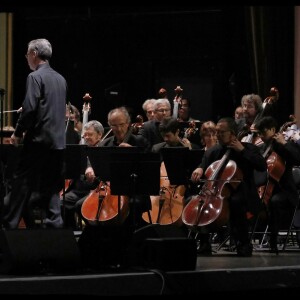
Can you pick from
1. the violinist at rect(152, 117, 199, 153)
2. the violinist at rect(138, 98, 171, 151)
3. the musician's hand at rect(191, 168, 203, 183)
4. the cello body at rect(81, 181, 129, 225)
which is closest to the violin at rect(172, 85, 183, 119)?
the violinist at rect(138, 98, 171, 151)

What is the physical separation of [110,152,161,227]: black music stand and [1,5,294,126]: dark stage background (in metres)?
4.48

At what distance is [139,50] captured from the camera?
1113cm

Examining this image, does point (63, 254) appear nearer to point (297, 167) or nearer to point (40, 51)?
point (40, 51)

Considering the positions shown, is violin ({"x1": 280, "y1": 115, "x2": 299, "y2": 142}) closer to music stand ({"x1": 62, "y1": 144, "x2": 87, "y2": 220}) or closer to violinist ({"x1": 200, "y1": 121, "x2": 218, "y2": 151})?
violinist ({"x1": 200, "y1": 121, "x2": 218, "y2": 151})

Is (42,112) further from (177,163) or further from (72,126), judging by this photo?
(72,126)

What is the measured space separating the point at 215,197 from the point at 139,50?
5080mm

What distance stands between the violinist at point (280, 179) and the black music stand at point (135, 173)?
0.98m

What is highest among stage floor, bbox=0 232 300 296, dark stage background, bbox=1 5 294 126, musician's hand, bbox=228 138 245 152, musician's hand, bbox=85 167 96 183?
dark stage background, bbox=1 5 294 126

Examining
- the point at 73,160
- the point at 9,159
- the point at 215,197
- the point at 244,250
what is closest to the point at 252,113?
the point at 215,197

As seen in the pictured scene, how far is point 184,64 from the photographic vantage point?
11078 mm

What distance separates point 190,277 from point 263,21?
218 inches

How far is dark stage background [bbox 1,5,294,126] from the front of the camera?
35.8 feet

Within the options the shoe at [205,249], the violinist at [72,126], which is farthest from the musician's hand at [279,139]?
the violinist at [72,126]

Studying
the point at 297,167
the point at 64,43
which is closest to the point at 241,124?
the point at 297,167
